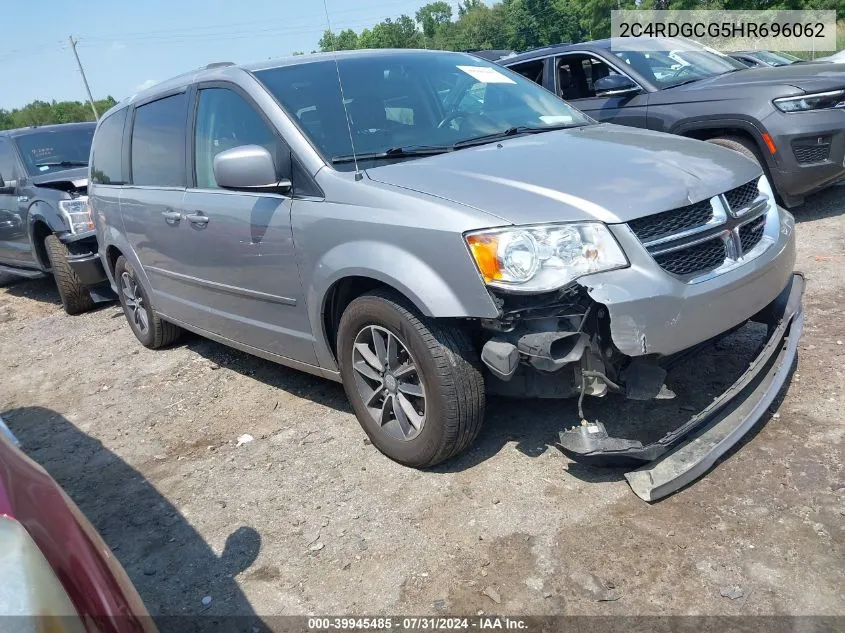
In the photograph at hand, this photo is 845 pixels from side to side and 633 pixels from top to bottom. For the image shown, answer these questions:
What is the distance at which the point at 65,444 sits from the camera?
4254 mm

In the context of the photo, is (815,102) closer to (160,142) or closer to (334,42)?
(334,42)

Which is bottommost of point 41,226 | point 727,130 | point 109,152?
point 727,130

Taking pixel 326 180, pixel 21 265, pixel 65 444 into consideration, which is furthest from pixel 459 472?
pixel 21 265

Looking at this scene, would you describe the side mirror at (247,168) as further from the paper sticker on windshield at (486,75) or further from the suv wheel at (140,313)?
the suv wheel at (140,313)

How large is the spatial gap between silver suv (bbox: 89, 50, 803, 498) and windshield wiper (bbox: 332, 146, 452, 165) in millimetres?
17

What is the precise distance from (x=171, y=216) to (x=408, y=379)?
206 centimetres

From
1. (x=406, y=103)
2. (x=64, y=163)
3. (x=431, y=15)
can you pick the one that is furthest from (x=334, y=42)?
(x=431, y=15)

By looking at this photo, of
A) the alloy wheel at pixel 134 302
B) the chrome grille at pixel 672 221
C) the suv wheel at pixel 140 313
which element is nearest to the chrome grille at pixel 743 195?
the chrome grille at pixel 672 221

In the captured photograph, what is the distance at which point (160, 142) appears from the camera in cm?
456

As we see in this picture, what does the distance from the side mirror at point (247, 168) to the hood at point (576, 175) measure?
0.50 metres

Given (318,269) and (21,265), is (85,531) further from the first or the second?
(21,265)

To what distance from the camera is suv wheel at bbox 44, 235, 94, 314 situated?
7.11 metres

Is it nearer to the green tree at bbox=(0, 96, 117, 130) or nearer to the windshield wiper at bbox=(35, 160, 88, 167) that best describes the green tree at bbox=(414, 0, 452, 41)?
the windshield wiper at bbox=(35, 160, 88, 167)

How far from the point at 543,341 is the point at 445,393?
51cm
